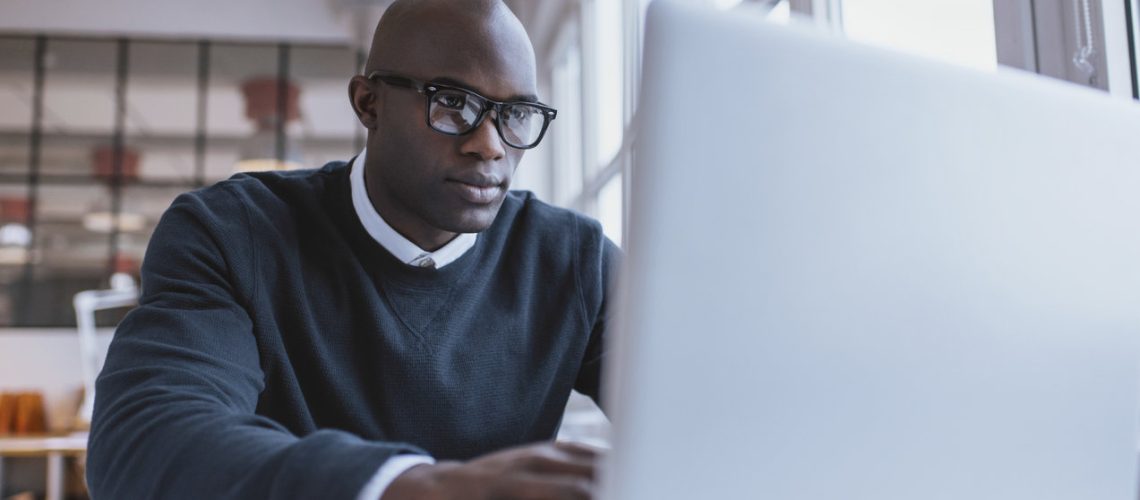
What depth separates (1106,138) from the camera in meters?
0.48

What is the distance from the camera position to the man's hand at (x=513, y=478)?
41 cm

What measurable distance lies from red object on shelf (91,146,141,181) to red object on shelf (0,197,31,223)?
524mm

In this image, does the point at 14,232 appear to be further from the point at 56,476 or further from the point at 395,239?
the point at 395,239

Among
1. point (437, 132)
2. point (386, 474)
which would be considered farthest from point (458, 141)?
point (386, 474)

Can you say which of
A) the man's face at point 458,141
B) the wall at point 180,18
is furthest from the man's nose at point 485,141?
the wall at point 180,18

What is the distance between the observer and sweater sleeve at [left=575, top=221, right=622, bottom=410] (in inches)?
45.3

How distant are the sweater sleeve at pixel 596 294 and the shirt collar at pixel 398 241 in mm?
164

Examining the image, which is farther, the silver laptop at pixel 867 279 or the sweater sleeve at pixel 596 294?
the sweater sleeve at pixel 596 294

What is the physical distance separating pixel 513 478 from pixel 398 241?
0.67 m

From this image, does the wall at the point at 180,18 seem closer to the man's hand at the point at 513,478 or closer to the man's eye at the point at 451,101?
the man's eye at the point at 451,101

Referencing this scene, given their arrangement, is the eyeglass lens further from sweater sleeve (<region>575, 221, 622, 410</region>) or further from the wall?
the wall

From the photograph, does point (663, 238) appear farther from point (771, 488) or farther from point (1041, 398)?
point (1041, 398)

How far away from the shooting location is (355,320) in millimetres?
1005

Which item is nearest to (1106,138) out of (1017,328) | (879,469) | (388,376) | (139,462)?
(1017,328)
